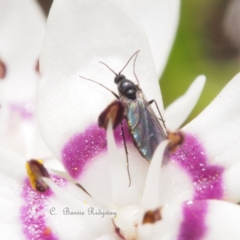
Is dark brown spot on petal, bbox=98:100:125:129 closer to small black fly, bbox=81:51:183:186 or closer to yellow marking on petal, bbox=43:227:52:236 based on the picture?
small black fly, bbox=81:51:183:186

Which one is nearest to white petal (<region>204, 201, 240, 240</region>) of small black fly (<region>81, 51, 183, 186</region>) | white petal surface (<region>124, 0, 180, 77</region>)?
small black fly (<region>81, 51, 183, 186</region>)

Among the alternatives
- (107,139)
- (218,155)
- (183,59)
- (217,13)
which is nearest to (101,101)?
(107,139)

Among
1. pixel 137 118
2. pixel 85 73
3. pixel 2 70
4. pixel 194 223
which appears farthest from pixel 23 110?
pixel 194 223

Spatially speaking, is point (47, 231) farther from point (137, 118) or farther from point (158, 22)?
point (158, 22)

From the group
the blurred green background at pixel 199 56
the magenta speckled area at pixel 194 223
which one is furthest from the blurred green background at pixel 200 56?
the magenta speckled area at pixel 194 223

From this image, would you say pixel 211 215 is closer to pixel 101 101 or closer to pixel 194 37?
pixel 101 101
